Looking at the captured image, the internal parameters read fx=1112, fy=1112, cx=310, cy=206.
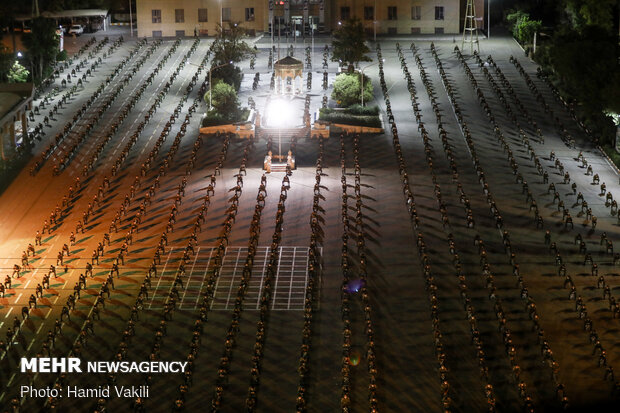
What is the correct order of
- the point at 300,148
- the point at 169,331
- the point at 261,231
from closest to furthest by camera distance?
the point at 169,331
the point at 261,231
the point at 300,148

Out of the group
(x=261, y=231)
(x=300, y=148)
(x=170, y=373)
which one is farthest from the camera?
(x=300, y=148)

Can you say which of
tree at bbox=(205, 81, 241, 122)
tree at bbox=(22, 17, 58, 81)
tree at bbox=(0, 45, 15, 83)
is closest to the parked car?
tree at bbox=(22, 17, 58, 81)

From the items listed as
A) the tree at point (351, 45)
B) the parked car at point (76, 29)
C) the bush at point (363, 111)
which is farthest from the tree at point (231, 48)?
the parked car at point (76, 29)

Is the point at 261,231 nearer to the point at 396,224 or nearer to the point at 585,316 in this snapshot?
the point at 396,224

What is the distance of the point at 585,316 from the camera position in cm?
5616

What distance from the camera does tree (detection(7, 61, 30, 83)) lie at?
10306 centimetres

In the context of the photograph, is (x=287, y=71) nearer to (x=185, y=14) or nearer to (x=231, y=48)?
(x=231, y=48)

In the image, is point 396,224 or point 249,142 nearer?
point 396,224

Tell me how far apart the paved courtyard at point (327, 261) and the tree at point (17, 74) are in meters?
6.47

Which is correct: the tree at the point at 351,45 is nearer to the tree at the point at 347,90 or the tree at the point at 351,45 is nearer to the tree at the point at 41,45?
the tree at the point at 347,90

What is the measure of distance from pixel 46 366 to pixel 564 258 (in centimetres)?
3020

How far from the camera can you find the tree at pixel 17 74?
103 metres

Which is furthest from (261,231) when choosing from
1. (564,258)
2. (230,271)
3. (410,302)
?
(564,258)

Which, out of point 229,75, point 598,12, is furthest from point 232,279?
point 598,12
